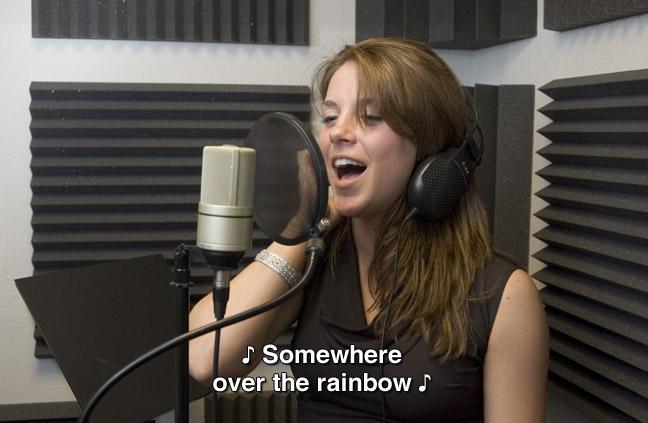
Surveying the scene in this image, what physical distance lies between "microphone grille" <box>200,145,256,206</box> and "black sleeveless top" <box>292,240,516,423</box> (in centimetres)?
60

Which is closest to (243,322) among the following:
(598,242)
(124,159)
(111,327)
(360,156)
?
(360,156)

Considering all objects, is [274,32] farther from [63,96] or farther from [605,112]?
[605,112]

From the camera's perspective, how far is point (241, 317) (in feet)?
2.02

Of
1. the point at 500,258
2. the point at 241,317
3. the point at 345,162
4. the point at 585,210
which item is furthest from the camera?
the point at 585,210

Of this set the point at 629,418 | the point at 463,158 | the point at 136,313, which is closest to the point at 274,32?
the point at 136,313

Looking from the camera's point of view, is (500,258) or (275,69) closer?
(500,258)

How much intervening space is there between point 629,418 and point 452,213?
2.45ft

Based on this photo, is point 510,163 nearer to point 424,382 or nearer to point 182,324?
point 424,382

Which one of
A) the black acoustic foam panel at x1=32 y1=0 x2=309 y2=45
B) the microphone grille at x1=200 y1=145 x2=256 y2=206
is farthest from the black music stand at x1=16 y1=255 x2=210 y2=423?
the black acoustic foam panel at x1=32 y1=0 x2=309 y2=45

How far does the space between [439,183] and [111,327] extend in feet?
2.85

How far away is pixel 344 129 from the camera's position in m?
1.15

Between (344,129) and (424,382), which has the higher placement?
(344,129)

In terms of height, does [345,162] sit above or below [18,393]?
above

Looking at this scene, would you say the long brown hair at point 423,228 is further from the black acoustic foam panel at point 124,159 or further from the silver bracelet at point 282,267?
the black acoustic foam panel at point 124,159
